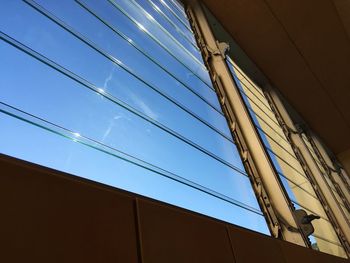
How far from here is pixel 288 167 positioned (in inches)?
110

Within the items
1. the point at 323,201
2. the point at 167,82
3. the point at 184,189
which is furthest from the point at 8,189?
the point at 323,201

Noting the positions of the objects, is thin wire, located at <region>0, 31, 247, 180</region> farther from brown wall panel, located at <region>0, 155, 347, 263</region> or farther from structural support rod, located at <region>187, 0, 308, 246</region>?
brown wall panel, located at <region>0, 155, 347, 263</region>

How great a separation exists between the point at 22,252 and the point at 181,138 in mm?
967

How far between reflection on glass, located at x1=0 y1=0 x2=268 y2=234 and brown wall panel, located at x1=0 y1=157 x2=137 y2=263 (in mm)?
192

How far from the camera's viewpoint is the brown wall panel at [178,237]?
61cm

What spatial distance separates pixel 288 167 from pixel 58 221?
264 centimetres

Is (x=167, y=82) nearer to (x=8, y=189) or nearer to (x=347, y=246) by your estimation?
(x=8, y=189)

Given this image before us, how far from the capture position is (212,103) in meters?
1.90

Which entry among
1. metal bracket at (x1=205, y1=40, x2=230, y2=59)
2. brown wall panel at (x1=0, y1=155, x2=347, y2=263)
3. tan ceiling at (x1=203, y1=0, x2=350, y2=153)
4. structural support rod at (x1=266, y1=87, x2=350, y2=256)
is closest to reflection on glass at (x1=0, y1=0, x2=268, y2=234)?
brown wall panel at (x1=0, y1=155, x2=347, y2=263)

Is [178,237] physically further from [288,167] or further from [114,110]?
[288,167]

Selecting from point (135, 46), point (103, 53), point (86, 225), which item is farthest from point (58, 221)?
point (135, 46)

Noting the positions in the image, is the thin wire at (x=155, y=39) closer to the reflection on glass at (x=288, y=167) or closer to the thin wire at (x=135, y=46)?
the thin wire at (x=135, y=46)

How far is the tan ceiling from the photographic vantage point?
3.17m

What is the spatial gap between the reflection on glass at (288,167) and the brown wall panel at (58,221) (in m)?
1.77
